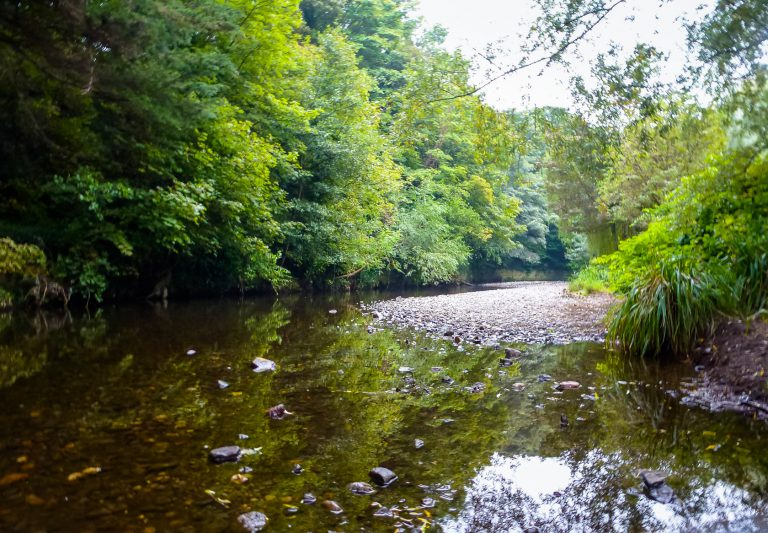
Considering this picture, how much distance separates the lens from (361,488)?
241cm

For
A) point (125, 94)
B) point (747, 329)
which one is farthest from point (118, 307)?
point (747, 329)

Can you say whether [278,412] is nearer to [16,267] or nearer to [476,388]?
[476,388]

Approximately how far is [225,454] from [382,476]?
0.88 metres

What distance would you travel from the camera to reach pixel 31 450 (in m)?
2.73

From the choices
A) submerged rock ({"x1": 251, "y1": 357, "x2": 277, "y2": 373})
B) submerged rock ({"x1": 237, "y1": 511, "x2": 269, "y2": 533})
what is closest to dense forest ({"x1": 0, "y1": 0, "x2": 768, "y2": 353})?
submerged rock ({"x1": 251, "y1": 357, "x2": 277, "y2": 373})

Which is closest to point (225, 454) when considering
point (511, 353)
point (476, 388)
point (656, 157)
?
point (476, 388)

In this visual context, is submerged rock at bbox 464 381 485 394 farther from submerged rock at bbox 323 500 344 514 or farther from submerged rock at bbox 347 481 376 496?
submerged rock at bbox 323 500 344 514

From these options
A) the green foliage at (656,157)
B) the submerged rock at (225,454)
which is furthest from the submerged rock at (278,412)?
the green foliage at (656,157)

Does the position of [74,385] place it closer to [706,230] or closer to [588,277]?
[706,230]

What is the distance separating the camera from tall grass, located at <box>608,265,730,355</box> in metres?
5.29

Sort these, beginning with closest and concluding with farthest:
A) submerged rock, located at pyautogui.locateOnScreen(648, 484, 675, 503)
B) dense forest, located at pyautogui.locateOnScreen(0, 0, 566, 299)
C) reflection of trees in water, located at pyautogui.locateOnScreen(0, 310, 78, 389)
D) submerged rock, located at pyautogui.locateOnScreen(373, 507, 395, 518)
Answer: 1. submerged rock, located at pyautogui.locateOnScreen(373, 507, 395, 518)
2. submerged rock, located at pyautogui.locateOnScreen(648, 484, 675, 503)
3. reflection of trees in water, located at pyautogui.locateOnScreen(0, 310, 78, 389)
4. dense forest, located at pyautogui.locateOnScreen(0, 0, 566, 299)

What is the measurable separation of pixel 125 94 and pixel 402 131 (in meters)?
5.83

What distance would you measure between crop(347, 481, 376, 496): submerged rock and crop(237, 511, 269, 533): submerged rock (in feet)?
1.52

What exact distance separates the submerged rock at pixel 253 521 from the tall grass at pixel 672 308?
15.8 feet
